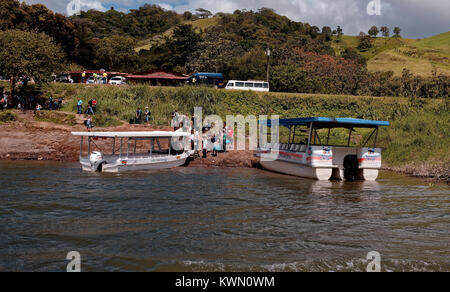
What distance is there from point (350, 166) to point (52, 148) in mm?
20516

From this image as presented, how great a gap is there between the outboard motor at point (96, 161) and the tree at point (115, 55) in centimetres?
6197

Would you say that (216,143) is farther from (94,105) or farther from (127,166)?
(94,105)

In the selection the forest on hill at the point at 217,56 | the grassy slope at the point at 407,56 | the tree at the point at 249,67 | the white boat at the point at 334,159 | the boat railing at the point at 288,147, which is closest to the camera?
the white boat at the point at 334,159

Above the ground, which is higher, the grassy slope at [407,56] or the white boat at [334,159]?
the grassy slope at [407,56]

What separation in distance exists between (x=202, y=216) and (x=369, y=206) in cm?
675

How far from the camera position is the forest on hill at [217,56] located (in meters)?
38.9

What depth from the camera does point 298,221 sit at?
13.1m

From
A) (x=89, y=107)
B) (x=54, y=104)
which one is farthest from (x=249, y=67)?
(x=89, y=107)

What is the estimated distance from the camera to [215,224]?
12.4m

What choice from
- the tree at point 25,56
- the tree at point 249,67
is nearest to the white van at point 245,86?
the tree at point 249,67

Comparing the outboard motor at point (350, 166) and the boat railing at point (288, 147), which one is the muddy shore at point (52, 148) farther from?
the outboard motor at point (350, 166)

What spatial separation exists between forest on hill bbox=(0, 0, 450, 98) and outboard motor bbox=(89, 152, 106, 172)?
19.6 m

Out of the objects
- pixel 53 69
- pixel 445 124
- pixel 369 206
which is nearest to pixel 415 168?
pixel 445 124
